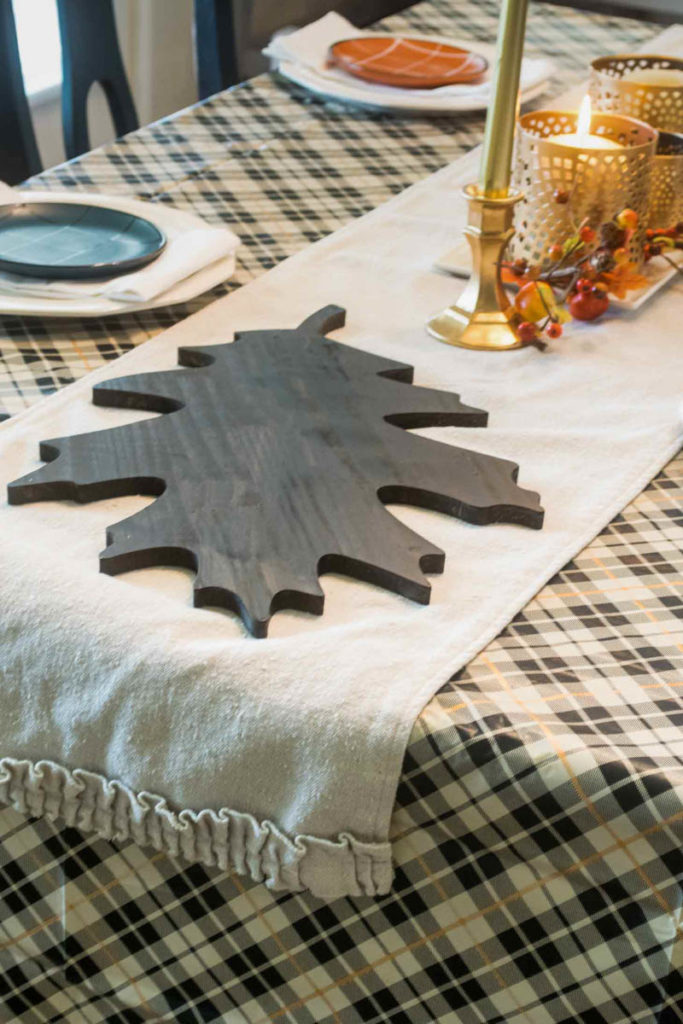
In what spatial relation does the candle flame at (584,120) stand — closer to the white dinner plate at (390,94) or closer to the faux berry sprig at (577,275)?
the faux berry sprig at (577,275)

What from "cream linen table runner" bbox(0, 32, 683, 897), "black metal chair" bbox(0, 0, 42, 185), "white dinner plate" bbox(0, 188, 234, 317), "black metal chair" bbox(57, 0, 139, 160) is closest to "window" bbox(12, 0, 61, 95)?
"black metal chair" bbox(57, 0, 139, 160)

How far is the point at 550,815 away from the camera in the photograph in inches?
26.1

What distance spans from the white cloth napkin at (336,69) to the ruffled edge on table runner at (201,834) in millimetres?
1108

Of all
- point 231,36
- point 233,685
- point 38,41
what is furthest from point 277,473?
point 38,41

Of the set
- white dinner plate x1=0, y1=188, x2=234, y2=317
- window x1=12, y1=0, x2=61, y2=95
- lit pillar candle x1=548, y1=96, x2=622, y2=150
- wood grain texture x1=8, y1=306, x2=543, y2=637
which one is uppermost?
lit pillar candle x1=548, y1=96, x2=622, y2=150

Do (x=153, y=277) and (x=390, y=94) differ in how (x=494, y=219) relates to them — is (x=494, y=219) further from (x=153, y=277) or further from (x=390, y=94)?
(x=390, y=94)

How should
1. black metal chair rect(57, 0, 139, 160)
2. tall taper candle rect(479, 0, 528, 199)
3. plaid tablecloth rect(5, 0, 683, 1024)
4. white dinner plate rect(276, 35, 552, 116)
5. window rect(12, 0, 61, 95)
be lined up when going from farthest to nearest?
window rect(12, 0, 61, 95) < black metal chair rect(57, 0, 139, 160) < white dinner plate rect(276, 35, 552, 116) < tall taper candle rect(479, 0, 528, 199) < plaid tablecloth rect(5, 0, 683, 1024)

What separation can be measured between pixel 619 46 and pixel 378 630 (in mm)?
1405

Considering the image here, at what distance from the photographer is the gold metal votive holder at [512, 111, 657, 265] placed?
1101 millimetres

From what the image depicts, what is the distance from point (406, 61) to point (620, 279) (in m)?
0.68

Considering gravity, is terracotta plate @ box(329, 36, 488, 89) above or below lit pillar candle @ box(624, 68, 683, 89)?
below

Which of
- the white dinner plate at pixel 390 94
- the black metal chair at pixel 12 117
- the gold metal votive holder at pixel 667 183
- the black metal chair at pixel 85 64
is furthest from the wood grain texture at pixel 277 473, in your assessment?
the black metal chair at pixel 85 64

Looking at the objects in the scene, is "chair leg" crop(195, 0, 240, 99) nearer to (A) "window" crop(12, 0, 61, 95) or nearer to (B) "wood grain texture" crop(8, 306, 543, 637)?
(A) "window" crop(12, 0, 61, 95)

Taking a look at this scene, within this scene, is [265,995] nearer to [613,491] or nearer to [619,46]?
[613,491]
